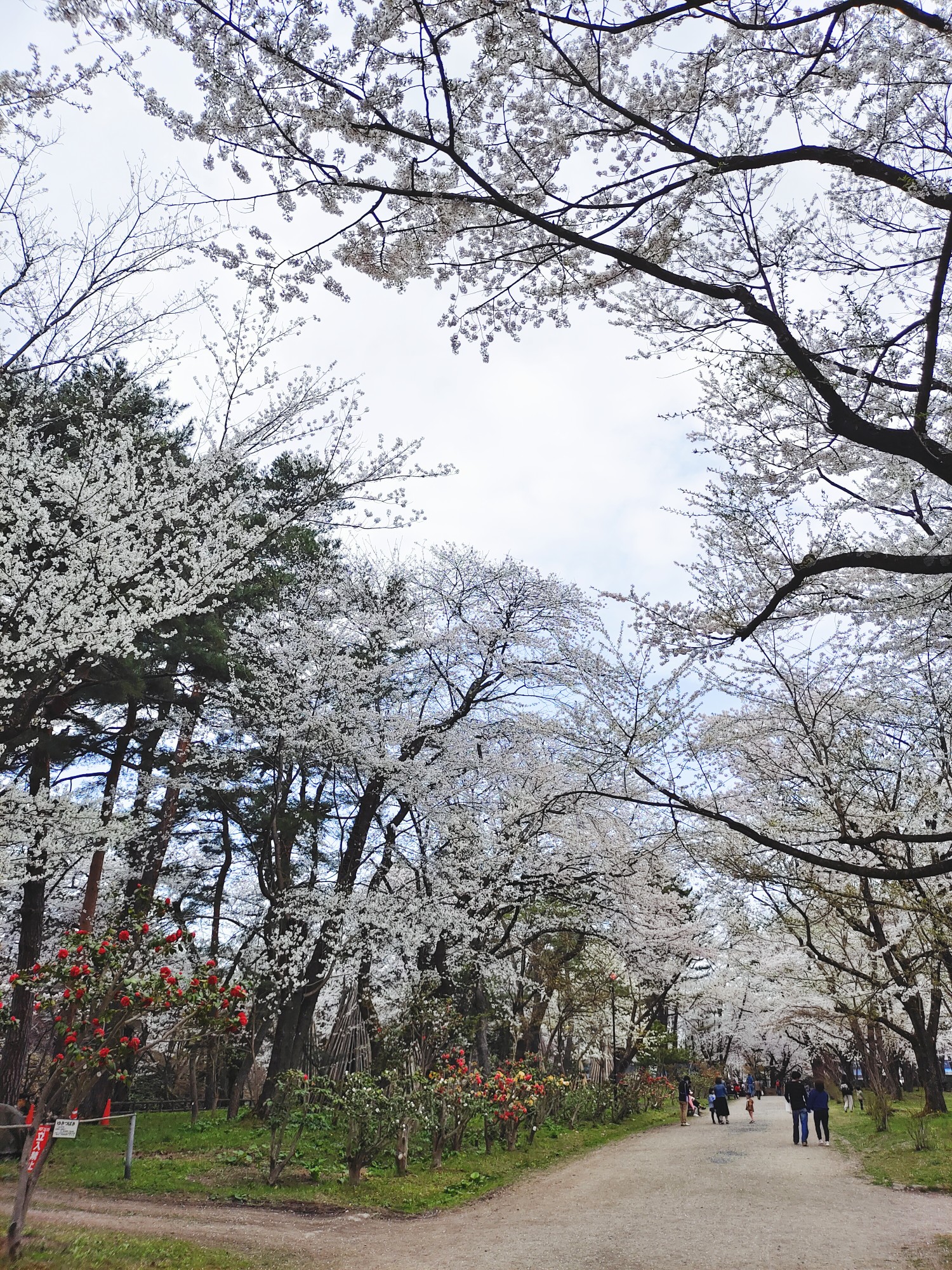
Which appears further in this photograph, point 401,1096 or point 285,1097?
point 401,1096

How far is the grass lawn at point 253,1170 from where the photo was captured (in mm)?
7559

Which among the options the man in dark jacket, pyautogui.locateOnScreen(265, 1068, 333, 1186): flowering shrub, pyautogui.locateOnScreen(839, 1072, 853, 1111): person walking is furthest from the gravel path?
pyautogui.locateOnScreen(839, 1072, 853, 1111): person walking

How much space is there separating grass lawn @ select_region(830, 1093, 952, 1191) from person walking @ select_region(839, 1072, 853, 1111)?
808cm

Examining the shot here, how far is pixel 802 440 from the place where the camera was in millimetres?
5230

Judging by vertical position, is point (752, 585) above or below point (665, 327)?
below

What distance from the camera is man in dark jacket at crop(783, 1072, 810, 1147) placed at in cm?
1437

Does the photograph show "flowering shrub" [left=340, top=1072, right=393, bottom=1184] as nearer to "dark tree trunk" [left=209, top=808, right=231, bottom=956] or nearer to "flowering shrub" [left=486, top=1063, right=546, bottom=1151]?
"flowering shrub" [left=486, top=1063, right=546, bottom=1151]

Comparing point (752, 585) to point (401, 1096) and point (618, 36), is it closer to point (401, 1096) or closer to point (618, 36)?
point (618, 36)

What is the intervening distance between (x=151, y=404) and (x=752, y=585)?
9.06 m

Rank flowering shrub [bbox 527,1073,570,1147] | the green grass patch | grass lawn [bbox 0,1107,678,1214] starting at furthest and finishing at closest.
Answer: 1. flowering shrub [bbox 527,1073,570,1147]
2. grass lawn [bbox 0,1107,678,1214]
3. the green grass patch

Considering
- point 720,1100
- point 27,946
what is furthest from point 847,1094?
point 27,946

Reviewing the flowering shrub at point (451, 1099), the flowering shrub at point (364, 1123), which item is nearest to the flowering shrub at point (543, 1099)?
the flowering shrub at point (451, 1099)

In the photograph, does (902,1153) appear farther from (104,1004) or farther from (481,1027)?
(104,1004)

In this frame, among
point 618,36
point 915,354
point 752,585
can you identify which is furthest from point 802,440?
point 618,36
